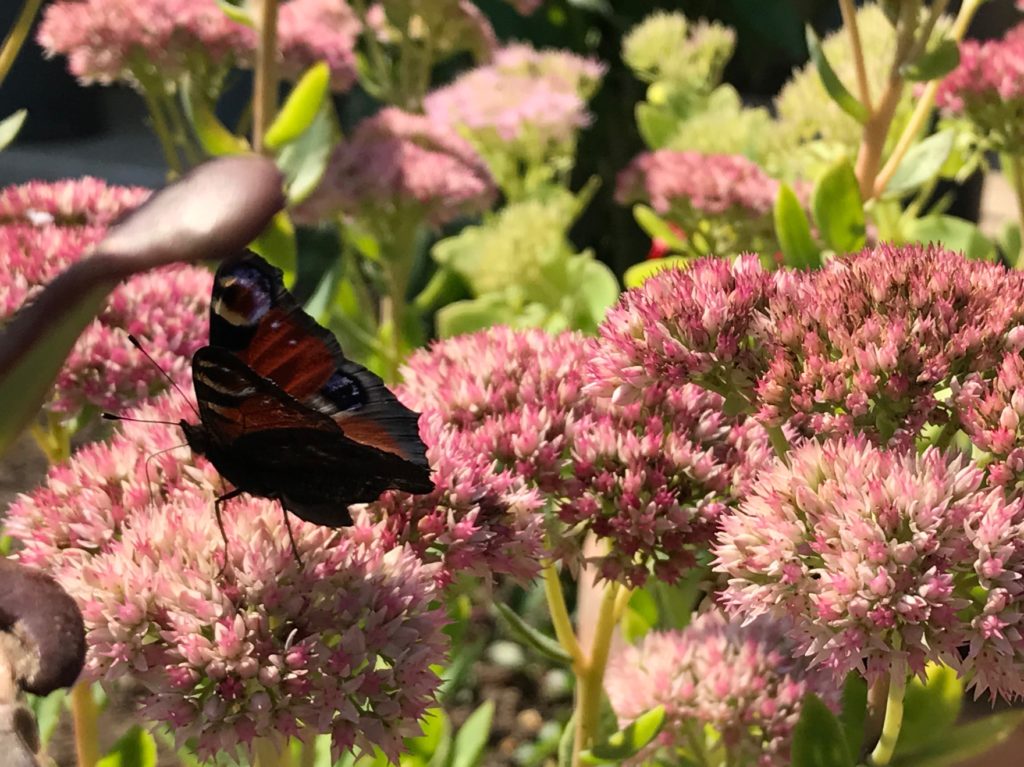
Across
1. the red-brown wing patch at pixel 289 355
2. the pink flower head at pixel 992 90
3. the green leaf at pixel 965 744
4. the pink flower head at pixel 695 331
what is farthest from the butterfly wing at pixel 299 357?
the pink flower head at pixel 992 90

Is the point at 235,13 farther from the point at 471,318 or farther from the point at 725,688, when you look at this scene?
the point at 725,688

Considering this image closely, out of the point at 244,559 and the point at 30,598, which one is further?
the point at 244,559

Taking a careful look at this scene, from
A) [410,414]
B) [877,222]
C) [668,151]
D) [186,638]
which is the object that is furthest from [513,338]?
[877,222]

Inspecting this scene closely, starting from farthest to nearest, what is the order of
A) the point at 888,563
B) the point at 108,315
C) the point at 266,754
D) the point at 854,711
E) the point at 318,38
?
1. the point at 318,38
2. the point at 108,315
3. the point at 854,711
4. the point at 266,754
5. the point at 888,563

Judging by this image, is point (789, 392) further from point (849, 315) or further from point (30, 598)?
point (30, 598)

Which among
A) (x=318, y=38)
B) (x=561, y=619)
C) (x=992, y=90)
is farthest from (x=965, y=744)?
(x=318, y=38)

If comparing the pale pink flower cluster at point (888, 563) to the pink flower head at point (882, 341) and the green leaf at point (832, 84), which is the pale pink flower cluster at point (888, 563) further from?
the green leaf at point (832, 84)
